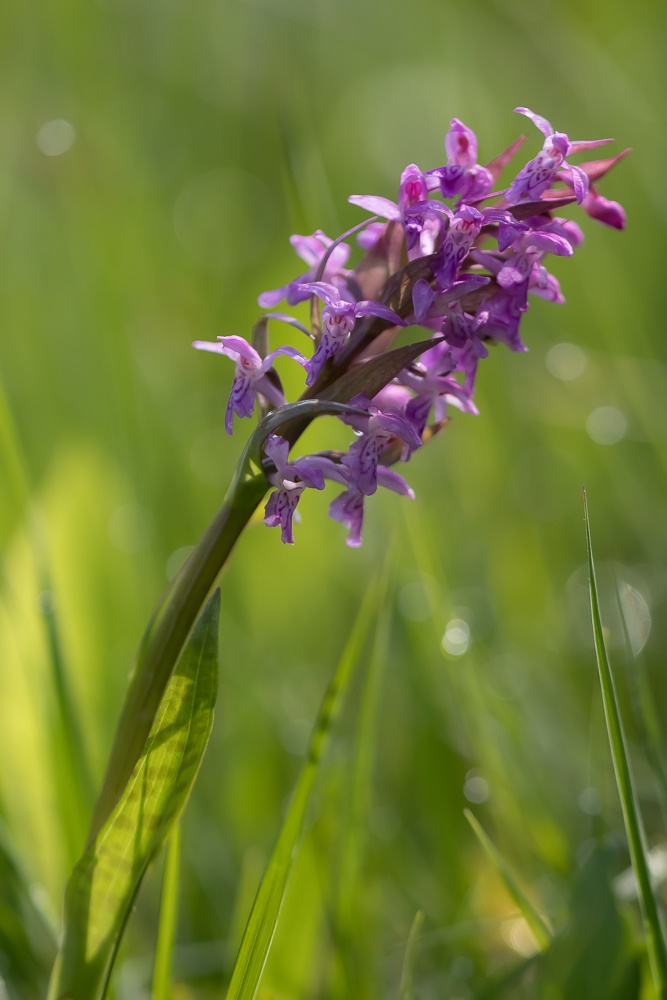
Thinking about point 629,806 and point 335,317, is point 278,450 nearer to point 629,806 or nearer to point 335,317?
→ point 335,317

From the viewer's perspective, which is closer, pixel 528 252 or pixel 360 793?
pixel 528 252

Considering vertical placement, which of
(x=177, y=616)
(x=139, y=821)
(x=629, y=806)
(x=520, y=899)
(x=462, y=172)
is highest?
(x=462, y=172)

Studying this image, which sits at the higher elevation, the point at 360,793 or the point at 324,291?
the point at 324,291

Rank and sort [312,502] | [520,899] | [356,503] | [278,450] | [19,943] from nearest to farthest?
[278,450] → [356,503] → [520,899] → [19,943] → [312,502]

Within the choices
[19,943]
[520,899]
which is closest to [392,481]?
[520,899]

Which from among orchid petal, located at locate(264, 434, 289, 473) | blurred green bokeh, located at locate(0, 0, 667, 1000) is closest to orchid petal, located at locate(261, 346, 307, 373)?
orchid petal, located at locate(264, 434, 289, 473)

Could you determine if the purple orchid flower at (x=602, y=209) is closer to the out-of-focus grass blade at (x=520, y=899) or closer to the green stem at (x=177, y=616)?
the green stem at (x=177, y=616)

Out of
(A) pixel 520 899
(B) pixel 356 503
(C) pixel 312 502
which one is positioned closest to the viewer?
(B) pixel 356 503
